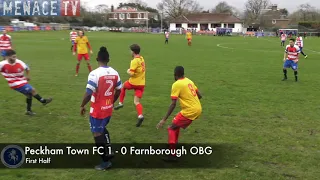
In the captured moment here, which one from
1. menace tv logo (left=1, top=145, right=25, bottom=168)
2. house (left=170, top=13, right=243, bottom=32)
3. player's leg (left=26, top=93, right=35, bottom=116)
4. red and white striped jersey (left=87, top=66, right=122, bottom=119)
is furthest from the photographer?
house (left=170, top=13, right=243, bottom=32)

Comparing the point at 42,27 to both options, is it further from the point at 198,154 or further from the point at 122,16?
the point at 198,154

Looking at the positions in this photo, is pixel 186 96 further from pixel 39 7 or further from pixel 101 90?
pixel 39 7

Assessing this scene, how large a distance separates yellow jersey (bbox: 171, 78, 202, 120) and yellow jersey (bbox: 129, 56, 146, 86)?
7.94 ft

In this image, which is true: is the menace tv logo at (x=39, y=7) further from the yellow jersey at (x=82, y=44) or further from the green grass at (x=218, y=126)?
→ the green grass at (x=218, y=126)

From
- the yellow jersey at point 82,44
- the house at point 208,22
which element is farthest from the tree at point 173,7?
the yellow jersey at point 82,44

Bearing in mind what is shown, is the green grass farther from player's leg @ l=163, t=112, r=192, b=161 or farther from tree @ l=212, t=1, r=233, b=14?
tree @ l=212, t=1, r=233, b=14

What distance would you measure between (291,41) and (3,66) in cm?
1186

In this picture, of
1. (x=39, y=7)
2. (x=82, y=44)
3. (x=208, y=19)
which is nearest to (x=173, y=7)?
(x=208, y=19)

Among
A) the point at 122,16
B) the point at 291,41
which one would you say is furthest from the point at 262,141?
the point at 122,16

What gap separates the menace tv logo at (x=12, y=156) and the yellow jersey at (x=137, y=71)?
3039 mm

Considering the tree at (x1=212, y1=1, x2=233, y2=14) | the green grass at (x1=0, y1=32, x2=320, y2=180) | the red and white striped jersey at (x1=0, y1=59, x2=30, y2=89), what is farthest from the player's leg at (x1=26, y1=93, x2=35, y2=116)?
the tree at (x1=212, y1=1, x2=233, y2=14)

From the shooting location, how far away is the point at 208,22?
10706 cm

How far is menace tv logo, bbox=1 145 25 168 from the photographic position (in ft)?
19.2

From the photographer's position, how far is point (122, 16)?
469 ft
